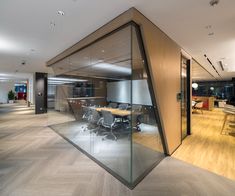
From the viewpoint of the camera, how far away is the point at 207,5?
2.39 meters

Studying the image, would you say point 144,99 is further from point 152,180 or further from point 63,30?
point 63,30

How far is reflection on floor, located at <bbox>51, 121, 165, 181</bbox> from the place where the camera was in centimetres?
307

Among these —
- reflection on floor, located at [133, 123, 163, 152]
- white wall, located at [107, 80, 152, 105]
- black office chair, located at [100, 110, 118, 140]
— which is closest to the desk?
black office chair, located at [100, 110, 118, 140]

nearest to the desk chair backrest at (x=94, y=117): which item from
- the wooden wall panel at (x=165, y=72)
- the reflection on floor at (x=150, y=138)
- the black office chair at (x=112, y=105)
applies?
the black office chair at (x=112, y=105)

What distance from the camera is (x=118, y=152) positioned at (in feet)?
12.3

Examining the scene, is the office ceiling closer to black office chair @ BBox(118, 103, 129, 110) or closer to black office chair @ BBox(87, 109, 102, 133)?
black office chair @ BBox(118, 103, 129, 110)

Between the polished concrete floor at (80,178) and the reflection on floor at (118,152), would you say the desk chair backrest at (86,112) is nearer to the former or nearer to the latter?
the reflection on floor at (118,152)

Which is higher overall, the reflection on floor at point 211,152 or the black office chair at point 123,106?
the black office chair at point 123,106

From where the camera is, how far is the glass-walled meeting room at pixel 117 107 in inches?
119

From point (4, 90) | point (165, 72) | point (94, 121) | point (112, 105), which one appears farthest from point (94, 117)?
point (4, 90)

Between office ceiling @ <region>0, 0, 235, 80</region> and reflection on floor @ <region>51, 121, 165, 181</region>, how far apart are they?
2.28 metres

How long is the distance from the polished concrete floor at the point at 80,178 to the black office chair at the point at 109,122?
0.94 metres

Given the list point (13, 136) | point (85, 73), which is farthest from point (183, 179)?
point (13, 136)

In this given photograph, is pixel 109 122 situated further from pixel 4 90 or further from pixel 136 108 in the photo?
pixel 4 90
